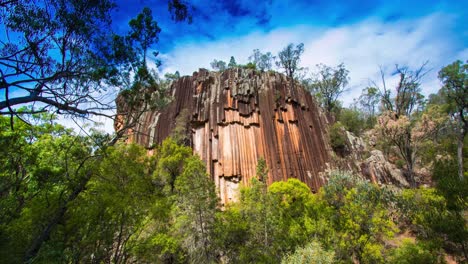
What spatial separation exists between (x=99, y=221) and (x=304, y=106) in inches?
1014

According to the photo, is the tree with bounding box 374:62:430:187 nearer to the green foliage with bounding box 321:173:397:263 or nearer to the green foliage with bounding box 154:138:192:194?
the green foliage with bounding box 321:173:397:263

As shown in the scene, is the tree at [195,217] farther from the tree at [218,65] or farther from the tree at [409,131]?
the tree at [218,65]

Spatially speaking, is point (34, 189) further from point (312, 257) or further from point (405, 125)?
point (405, 125)

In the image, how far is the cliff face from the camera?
23.4 m

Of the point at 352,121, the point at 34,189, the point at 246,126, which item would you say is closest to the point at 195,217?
the point at 34,189

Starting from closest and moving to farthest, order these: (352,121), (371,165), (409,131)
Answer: (409,131) → (371,165) → (352,121)

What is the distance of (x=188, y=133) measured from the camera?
2647cm

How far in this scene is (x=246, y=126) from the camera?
25.7 m

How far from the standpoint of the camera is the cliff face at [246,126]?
2341cm

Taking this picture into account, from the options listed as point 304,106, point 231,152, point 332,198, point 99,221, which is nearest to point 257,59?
point 304,106

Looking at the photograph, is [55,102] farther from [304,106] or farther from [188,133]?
[304,106]

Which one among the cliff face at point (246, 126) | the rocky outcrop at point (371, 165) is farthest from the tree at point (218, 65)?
the rocky outcrop at point (371, 165)

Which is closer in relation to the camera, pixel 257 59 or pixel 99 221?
pixel 99 221

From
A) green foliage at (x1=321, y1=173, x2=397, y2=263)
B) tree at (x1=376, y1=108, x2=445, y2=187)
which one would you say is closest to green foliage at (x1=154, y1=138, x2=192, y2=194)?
green foliage at (x1=321, y1=173, x2=397, y2=263)
